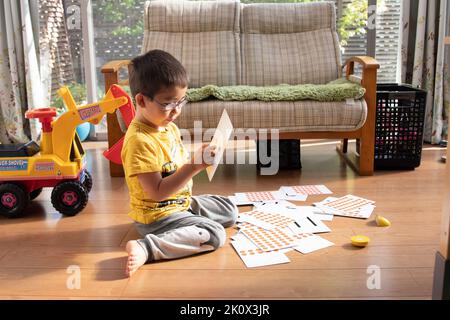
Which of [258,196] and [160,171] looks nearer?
[160,171]

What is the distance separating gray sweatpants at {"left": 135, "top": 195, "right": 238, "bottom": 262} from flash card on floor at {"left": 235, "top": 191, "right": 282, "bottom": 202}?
357 millimetres

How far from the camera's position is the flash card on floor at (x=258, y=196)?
228cm

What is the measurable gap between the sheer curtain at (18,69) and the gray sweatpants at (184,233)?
6.72 feet

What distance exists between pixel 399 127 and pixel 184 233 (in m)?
1.53

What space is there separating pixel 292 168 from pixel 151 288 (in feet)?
4.97

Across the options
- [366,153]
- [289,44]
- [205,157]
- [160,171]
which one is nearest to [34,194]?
[160,171]

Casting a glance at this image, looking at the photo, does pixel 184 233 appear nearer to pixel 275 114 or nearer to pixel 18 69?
pixel 275 114

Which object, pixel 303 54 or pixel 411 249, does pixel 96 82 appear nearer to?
pixel 303 54

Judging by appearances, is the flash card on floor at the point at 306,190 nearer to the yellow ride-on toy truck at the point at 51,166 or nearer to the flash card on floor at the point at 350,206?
the flash card on floor at the point at 350,206

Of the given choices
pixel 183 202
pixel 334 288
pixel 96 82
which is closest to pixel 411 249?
pixel 334 288

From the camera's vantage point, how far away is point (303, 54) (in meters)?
3.25

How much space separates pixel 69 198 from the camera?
2123 millimetres

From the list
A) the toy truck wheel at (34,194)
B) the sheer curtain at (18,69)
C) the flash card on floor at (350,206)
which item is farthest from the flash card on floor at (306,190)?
the sheer curtain at (18,69)

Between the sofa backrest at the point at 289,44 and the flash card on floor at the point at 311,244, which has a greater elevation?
the sofa backrest at the point at 289,44
